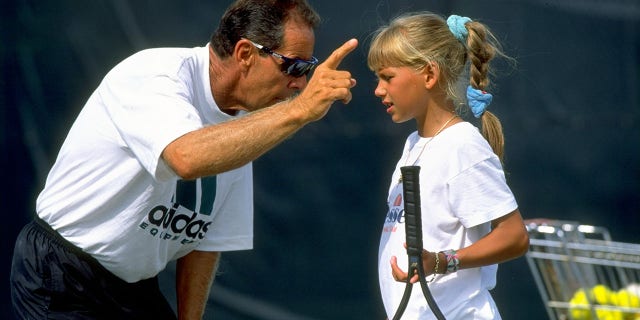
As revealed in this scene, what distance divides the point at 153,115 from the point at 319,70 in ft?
1.35

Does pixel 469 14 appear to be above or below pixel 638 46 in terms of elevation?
above

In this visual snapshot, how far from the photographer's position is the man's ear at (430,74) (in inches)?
120

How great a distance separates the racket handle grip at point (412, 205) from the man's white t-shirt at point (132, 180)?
0.59 meters

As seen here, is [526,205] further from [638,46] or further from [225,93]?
[225,93]

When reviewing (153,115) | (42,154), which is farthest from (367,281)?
(153,115)

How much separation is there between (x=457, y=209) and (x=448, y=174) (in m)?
0.09

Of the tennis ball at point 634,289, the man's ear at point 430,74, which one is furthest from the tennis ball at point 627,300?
the man's ear at point 430,74

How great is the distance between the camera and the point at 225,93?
3209 millimetres

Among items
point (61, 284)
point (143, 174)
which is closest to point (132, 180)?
point (143, 174)

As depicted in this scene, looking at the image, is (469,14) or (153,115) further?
(469,14)

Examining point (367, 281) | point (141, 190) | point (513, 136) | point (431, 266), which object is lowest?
point (367, 281)

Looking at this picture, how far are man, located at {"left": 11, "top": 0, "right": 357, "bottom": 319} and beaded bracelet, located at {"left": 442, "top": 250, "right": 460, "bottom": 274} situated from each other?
0.54 meters

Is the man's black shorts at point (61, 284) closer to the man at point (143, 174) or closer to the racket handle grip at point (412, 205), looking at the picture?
the man at point (143, 174)

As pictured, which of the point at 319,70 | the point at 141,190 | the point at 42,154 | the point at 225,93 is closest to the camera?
the point at 319,70
